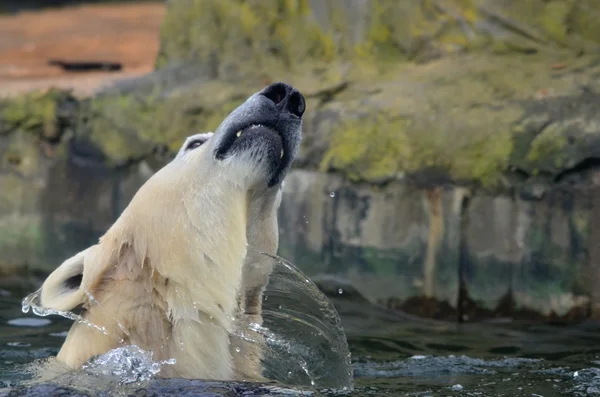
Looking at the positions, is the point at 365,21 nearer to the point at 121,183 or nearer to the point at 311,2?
the point at 311,2

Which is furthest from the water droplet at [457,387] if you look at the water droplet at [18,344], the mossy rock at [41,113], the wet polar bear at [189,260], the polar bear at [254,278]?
the mossy rock at [41,113]

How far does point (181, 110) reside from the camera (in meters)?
5.98

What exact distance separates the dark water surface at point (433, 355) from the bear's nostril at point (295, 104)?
84 centimetres

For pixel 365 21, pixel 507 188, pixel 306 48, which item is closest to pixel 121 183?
pixel 306 48

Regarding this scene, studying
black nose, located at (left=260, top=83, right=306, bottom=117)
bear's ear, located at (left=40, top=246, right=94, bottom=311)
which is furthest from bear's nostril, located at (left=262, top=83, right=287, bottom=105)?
bear's ear, located at (left=40, top=246, right=94, bottom=311)

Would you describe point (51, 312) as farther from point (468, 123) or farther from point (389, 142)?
point (468, 123)

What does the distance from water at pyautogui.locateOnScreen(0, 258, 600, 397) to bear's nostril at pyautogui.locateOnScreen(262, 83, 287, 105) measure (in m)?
0.59

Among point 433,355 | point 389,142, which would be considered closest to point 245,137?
point 433,355

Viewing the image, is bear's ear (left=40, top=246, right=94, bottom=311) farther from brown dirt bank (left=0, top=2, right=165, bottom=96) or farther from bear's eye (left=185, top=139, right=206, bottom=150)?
brown dirt bank (left=0, top=2, right=165, bottom=96)

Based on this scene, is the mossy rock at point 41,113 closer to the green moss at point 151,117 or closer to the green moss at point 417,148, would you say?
the green moss at point 151,117

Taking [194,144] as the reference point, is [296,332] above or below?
below

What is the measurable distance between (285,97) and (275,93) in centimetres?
4

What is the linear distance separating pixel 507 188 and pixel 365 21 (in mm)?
1684

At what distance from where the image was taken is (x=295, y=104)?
9.62 ft
